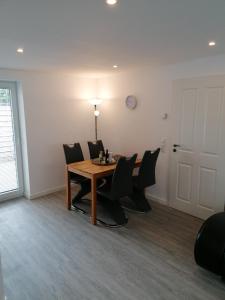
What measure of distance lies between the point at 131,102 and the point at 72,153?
146 centimetres

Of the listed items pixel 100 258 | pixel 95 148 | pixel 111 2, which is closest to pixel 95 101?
pixel 95 148

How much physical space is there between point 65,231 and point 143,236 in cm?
108

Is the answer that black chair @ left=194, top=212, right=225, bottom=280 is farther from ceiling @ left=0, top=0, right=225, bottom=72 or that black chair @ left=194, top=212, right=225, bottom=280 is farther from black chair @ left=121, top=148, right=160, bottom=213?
ceiling @ left=0, top=0, right=225, bottom=72

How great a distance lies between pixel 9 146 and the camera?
4.00 metres

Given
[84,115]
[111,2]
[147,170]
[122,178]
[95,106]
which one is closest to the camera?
[111,2]

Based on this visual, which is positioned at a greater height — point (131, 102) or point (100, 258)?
point (131, 102)

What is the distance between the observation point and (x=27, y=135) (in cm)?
397

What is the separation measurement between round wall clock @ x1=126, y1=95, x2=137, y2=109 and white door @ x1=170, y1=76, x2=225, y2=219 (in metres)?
0.84

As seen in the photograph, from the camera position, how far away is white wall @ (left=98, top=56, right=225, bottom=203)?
11.2 feet

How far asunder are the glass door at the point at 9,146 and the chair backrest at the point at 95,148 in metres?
1.34

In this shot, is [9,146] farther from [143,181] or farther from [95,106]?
[143,181]

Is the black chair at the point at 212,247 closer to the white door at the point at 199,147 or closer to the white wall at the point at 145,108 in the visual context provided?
the white door at the point at 199,147

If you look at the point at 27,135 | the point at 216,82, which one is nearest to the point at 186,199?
the point at 216,82

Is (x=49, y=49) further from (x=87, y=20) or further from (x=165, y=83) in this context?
(x=165, y=83)
